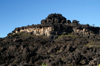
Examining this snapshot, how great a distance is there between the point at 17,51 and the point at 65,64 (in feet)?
51.5

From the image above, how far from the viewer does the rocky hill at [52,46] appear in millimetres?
28156

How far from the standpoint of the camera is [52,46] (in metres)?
40.0

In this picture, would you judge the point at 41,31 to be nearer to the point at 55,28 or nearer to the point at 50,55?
the point at 55,28

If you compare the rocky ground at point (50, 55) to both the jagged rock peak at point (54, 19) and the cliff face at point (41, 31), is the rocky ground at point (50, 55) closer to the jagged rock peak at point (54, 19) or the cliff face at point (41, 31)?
the cliff face at point (41, 31)

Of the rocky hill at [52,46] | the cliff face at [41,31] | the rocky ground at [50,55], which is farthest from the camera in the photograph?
the cliff face at [41,31]

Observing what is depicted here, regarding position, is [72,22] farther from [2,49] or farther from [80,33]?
[2,49]

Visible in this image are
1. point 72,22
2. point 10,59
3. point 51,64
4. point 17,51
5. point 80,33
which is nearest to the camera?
point 51,64

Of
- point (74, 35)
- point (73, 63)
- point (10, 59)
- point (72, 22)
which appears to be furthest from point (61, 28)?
point (73, 63)

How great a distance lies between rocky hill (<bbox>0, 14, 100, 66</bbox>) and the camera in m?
28.2

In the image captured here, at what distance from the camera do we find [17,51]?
37.7 meters

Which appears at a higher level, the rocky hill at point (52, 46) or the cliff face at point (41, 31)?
the cliff face at point (41, 31)

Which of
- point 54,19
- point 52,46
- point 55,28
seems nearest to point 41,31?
point 55,28

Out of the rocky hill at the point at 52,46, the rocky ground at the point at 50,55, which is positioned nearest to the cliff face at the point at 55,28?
the rocky hill at the point at 52,46

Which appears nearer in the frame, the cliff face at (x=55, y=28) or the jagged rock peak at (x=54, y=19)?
the cliff face at (x=55, y=28)
